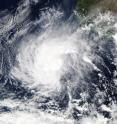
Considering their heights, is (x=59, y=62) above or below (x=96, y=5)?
below

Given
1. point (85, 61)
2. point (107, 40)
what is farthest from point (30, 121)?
point (107, 40)

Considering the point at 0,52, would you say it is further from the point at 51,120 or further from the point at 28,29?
the point at 51,120

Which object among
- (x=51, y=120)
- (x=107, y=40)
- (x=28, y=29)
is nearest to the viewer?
(x=51, y=120)

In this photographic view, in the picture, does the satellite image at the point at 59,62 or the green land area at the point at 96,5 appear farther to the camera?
the green land area at the point at 96,5

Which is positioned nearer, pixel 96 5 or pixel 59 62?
pixel 59 62

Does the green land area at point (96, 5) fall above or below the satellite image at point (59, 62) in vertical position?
above

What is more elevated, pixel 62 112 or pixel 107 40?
pixel 107 40

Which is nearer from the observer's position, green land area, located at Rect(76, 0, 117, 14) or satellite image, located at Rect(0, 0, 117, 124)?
satellite image, located at Rect(0, 0, 117, 124)
